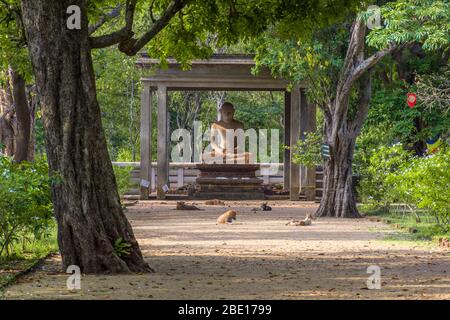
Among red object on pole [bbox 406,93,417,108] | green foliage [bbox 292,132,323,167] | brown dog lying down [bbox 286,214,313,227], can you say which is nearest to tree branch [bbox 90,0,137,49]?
brown dog lying down [bbox 286,214,313,227]

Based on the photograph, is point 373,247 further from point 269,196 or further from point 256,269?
point 269,196

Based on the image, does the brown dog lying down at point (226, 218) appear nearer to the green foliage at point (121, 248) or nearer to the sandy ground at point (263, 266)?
the sandy ground at point (263, 266)

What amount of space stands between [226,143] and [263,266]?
84.5 feet

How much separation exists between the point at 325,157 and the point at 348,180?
826mm

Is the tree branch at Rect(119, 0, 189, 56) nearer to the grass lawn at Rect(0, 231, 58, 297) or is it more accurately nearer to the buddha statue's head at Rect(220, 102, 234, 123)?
the grass lawn at Rect(0, 231, 58, 297)

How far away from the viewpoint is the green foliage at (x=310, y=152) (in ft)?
98.1

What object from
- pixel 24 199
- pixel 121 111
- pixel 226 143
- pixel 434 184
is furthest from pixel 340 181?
pixel 121 111

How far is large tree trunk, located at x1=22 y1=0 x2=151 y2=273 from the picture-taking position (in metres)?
12.8

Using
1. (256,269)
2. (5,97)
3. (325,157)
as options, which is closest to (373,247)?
(256,269)

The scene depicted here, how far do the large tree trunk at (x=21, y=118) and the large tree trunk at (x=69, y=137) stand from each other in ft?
33.2

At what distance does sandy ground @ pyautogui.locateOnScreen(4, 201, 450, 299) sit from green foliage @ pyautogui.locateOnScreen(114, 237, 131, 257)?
490 mm

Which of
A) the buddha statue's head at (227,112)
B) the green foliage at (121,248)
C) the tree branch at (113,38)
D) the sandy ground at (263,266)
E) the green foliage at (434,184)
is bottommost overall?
the sandy ground at (263,266)

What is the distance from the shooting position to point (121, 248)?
1308cm

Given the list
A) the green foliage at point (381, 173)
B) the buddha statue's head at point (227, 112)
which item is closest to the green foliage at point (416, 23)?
the green foliage at point (381, 173)
